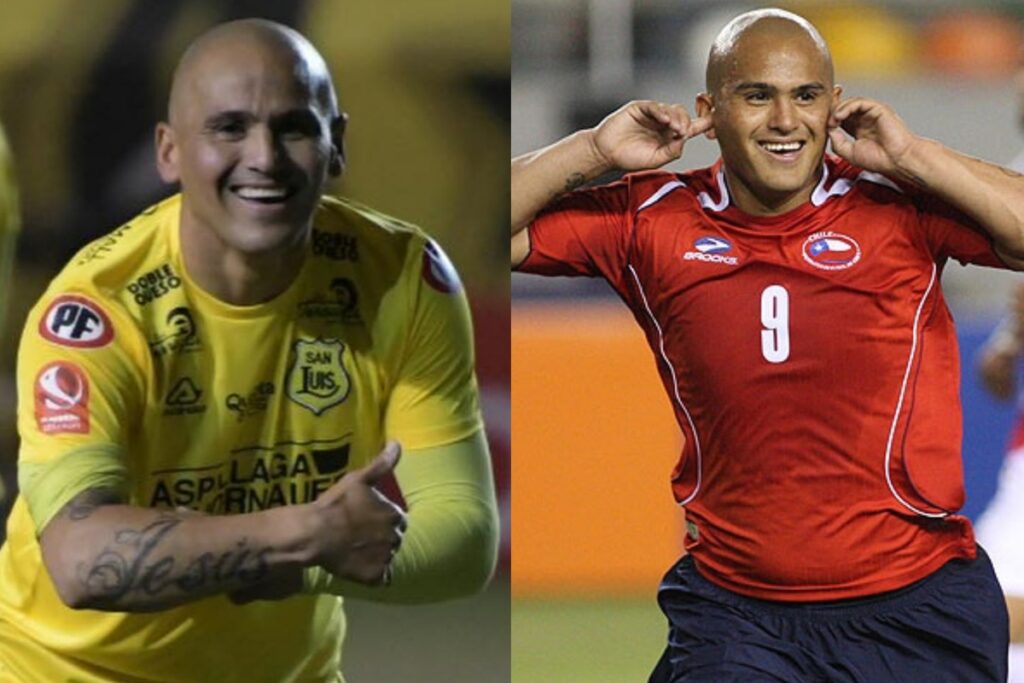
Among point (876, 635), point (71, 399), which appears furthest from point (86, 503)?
point (876, 635)

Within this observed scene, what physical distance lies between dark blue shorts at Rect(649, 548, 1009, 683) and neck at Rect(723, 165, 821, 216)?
655 mm

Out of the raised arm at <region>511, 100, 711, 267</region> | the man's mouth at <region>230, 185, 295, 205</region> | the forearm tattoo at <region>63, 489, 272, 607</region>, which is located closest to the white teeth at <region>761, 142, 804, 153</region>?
the raised arm at <region>511, 100, 711, 267</region>

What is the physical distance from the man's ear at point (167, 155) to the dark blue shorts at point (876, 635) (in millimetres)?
1154

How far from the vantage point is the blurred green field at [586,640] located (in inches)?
208

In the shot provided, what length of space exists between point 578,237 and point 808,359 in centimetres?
43

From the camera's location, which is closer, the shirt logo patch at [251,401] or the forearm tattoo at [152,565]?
the forearm tattoo at [152,565]

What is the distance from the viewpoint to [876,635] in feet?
10.6

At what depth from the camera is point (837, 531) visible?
127 inches

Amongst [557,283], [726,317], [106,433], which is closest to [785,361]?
[726,317]

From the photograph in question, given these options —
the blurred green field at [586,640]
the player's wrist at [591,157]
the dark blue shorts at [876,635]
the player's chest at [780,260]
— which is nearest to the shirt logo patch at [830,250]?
the player's chest at [780,260]

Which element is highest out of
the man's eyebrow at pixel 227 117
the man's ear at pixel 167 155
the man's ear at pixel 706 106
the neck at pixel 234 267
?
Answer: the man's ear at pixel 706 106

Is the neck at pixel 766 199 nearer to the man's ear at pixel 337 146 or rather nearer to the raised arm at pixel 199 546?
the man's ear at pixel 337 146

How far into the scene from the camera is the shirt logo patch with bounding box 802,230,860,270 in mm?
3184

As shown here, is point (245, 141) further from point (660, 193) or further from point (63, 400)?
point (660, 193)
